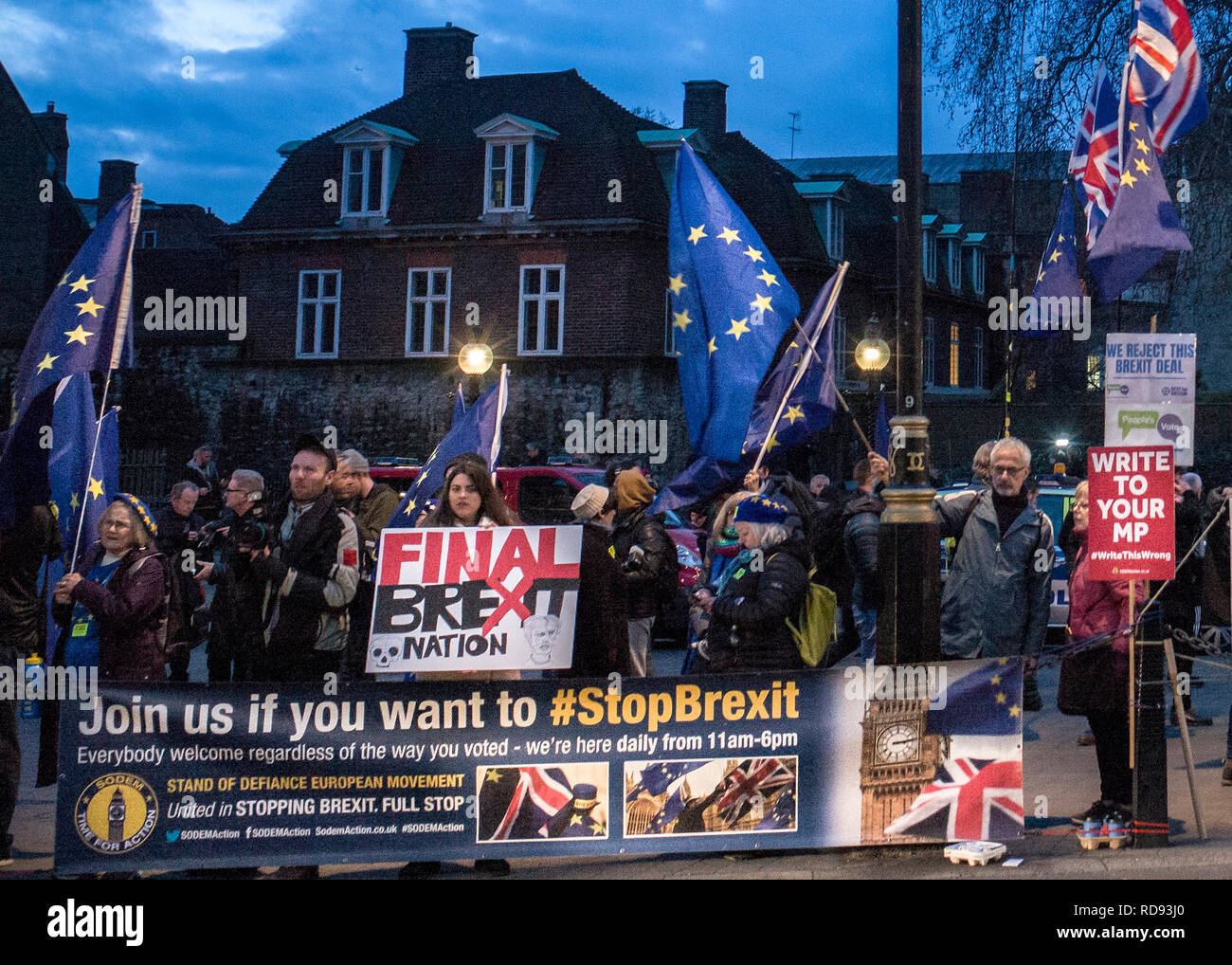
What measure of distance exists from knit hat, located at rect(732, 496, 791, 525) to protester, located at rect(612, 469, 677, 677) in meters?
1.99

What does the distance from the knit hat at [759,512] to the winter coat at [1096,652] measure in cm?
165

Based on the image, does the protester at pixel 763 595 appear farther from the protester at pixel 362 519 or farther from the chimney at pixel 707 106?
the chimney at pixel 707 106

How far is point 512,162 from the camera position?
33438 mm

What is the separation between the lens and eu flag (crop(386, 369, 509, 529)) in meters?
8.60

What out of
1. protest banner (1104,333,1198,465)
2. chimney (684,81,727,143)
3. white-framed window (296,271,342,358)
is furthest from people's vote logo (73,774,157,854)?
chimney (684,81,727,143)

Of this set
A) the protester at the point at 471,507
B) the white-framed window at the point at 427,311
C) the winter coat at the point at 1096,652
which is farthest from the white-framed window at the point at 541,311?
the protester at the point at 471,507

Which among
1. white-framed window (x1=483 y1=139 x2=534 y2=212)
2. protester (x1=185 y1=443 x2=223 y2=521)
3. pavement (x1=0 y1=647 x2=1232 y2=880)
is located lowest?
pavement (x1=0 y1=647 x2=1232 y2=880)

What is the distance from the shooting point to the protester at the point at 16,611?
23.0 ft

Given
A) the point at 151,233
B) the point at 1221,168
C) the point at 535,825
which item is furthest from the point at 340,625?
the point at 151,233

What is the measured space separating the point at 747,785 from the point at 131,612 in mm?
2976

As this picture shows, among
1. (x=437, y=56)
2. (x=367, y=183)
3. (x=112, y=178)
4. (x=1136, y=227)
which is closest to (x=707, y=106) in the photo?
(x=437, y=56)

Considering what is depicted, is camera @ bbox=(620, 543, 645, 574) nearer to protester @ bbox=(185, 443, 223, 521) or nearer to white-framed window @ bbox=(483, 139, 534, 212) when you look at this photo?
protester @ bbox=(185, 443, 223, 521)

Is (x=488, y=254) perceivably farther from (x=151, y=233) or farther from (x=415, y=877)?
(x=415, y=877)
